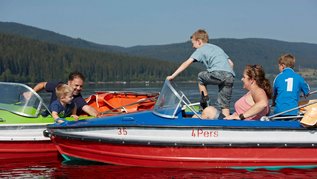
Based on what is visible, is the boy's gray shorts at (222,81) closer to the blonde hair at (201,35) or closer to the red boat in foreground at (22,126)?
the blonde hair at (201,35)

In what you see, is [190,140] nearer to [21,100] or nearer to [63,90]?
[63,90]

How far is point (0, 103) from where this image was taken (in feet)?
40.0

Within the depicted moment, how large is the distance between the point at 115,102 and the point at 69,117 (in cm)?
256

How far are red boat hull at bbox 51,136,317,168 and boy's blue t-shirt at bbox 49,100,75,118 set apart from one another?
1.97 meters

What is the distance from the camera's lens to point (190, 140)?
978 centimetres

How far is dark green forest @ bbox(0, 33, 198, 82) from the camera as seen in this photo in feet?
516

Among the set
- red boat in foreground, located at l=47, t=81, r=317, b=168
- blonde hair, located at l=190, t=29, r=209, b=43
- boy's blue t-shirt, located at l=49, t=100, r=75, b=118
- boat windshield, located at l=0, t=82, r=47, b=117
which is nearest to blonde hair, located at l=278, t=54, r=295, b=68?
red boat in foreground, located at l=47, t=81, r=317, b=168

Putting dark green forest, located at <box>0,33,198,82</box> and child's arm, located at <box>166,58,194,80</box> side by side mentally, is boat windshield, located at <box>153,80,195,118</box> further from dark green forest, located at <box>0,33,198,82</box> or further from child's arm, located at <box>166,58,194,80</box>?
dark green forest, located at <box>0,33,198,82</box>

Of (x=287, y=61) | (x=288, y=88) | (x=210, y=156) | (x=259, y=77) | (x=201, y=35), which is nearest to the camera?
(x=210, y=156)

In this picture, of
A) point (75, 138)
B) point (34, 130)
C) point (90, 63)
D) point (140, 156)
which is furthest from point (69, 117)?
point (90, 63)

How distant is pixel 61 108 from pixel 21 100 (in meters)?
0.92

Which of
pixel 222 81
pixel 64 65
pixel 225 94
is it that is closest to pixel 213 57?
pixel 222 81

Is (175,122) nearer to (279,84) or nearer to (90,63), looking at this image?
(279,84)

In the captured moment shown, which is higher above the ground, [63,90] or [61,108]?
[63,90]
